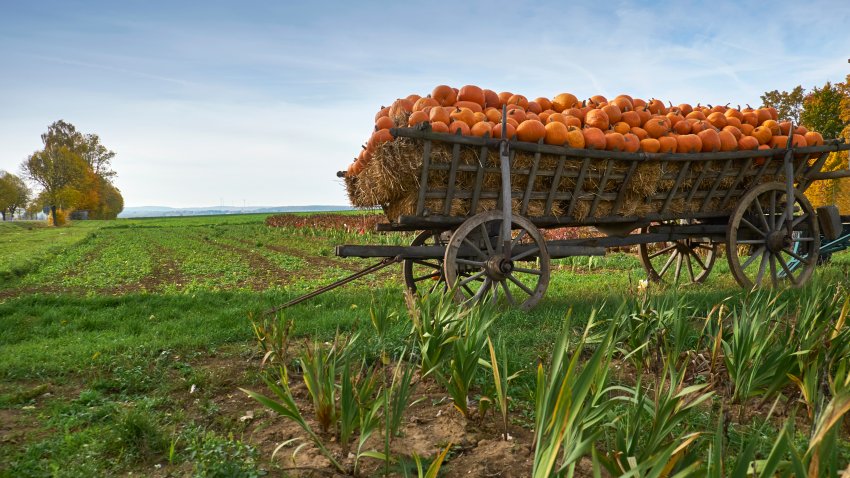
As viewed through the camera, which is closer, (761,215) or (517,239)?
(517,239)

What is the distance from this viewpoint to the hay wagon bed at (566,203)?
4973 millimetres

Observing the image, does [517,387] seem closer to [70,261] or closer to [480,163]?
[480,163]

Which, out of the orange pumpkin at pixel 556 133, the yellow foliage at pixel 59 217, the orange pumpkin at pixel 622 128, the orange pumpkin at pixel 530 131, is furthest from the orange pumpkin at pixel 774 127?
the yellow foliage at pixel 59 217

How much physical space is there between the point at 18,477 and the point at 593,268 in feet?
30.9

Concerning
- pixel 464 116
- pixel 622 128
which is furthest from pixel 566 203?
pixel 464 116

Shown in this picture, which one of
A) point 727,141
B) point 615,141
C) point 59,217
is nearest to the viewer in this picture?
point 615,141

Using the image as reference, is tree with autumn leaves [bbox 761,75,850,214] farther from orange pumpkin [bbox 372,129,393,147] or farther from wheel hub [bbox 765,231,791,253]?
orange pumpkin [bbox 372,129,393,147]

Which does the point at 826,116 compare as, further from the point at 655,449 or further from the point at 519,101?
the point at 655,449

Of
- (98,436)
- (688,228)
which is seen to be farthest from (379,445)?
(688,228)

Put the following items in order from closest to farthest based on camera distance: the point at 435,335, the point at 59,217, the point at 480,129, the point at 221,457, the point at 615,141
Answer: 1. the point at 221,457
2. the point at 435,335
3. the point at 480,129
4. the point at 615,141
5. the point at 59,217

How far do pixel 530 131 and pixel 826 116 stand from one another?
30788 mm

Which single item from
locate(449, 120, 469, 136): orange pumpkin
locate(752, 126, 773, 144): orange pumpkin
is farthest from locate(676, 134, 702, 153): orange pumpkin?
locate(449, 120, 469, 136): orange pumpkin

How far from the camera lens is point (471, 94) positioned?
222 inches

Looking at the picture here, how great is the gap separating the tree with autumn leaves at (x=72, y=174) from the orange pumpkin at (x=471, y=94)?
58573 millimetres
